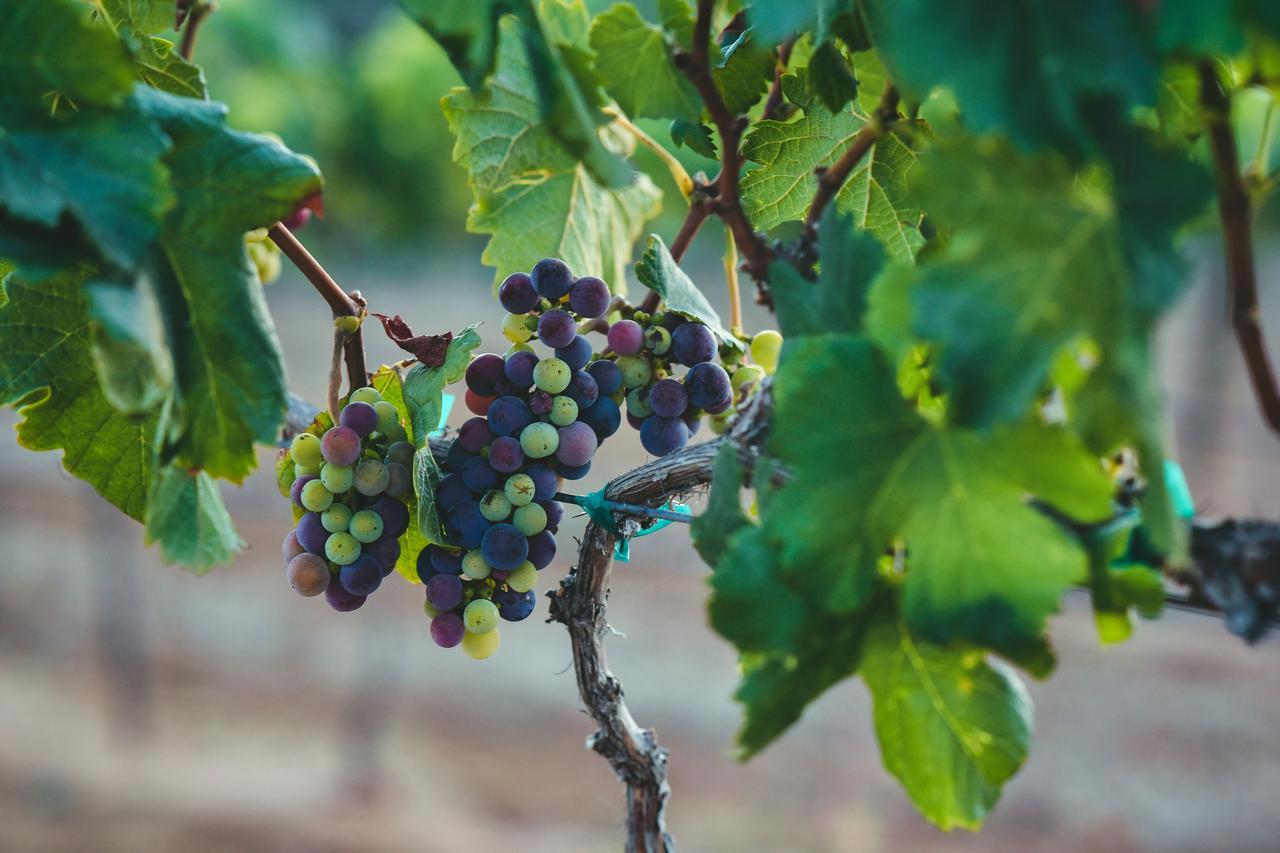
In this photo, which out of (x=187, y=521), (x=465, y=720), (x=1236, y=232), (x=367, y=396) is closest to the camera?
(x=1236, y=232)

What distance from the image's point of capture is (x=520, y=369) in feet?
2.19

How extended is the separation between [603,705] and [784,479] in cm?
28

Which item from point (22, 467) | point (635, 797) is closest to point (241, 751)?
point (22, 467)

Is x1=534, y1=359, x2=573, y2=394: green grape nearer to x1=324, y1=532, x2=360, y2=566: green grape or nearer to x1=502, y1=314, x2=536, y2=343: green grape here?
x1=502, y1=314, x2=536, y2=343: green grape

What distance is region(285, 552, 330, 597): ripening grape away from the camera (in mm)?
655

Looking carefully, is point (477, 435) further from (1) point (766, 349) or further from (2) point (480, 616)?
(1) point (766, 349)

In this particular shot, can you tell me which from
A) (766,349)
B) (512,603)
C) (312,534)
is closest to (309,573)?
(312,534)

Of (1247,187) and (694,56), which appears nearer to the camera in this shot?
(1247,187)

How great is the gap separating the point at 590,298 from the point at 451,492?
0.48ft

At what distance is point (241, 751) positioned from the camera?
4.02 metres

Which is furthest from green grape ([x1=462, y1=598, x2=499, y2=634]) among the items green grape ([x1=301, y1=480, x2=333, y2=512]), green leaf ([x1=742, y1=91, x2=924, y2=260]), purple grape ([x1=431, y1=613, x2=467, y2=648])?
green leaf ([x1=742, y1=91, x2=924, y2=260])

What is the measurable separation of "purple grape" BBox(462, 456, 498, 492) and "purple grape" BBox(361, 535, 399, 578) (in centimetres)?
6

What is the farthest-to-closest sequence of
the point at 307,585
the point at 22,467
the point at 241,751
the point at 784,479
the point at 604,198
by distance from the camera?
the point at 22,467 → the point at 241,751 → the point at 604,198 → the point at 307,585 → the point at 784,479

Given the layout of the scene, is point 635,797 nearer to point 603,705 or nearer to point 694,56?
point 603,705
